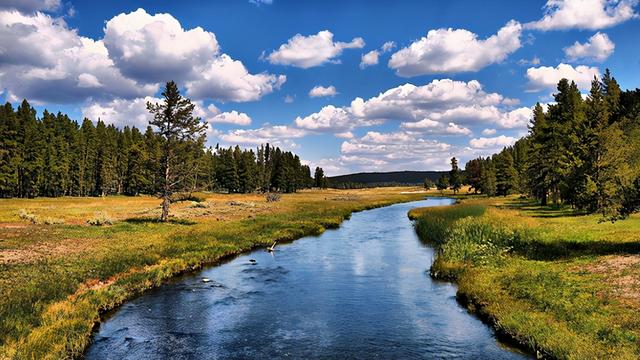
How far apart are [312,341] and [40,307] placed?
11.3 m

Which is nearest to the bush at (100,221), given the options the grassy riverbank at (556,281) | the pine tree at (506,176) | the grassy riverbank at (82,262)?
the grassy riverbank at (82,262)

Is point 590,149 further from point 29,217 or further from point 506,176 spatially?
point 506,176

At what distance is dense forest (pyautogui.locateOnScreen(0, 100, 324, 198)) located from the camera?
8688cm

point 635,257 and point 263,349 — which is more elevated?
point 635,257

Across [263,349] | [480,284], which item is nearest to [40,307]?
[263,349]

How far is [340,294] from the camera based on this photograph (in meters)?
25.7

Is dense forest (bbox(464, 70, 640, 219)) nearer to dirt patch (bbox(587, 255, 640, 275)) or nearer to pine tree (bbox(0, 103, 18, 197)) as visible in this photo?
dirt patch (bbox(587, 255, 640, 275))

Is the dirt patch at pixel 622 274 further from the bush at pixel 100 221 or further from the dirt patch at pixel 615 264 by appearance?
the bush at pixel 100 221

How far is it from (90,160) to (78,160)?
5384mm

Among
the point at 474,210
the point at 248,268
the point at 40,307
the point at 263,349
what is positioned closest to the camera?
the point at 263,349

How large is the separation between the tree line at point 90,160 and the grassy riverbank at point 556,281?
99.2ft

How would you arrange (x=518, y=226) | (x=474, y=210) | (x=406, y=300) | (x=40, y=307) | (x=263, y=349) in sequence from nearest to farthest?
(x=263, y=349)
(x=40, y=307)
(x=406, y=300)
(x=518, y=226)
(x=474, y=210)

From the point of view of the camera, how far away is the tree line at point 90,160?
4988 centimetres

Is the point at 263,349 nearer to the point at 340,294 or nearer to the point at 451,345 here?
the point at 451,345
